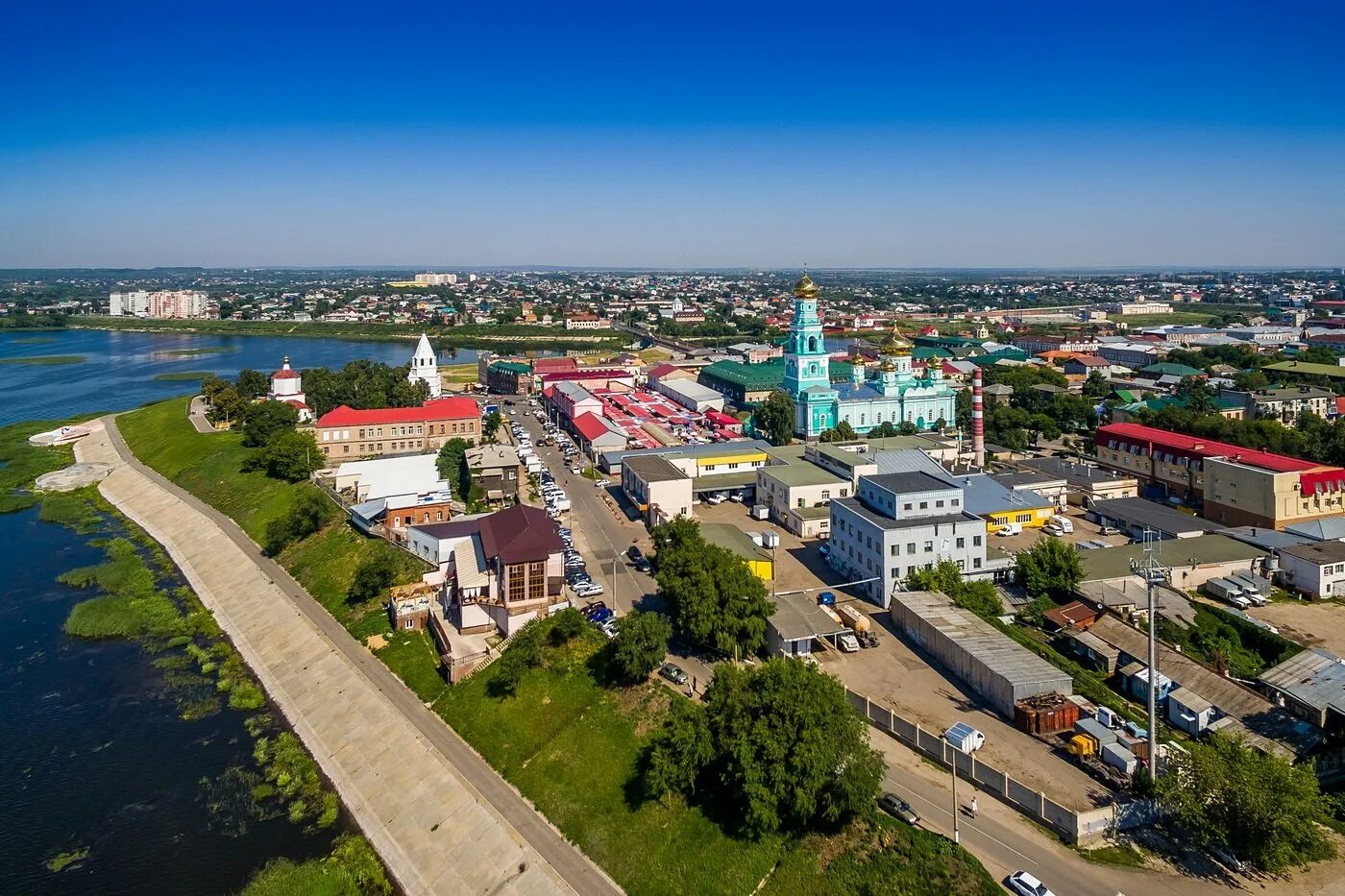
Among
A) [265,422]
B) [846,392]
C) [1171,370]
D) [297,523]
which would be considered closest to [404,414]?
[265,422]

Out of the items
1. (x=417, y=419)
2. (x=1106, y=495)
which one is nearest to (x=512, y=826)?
(x=1106, y=495)

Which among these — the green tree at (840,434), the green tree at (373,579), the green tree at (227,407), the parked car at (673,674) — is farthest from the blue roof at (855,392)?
the green tree at (227,407)

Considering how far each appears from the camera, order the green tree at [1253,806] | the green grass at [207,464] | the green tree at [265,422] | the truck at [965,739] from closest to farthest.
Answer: the green tree at [1253,806] → the truck at [965,739] → the green grass at [207,464] → the green tree at [265,422]

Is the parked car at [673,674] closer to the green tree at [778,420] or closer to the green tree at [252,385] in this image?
the green tree at [778,420]

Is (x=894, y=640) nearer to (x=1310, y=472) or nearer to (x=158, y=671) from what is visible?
(x=1310, y=472)

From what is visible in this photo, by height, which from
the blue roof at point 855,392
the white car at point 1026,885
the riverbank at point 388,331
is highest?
the riverbank at point 388,331

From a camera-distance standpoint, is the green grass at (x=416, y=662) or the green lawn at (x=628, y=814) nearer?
the green lawn at (x=628, y=814)
